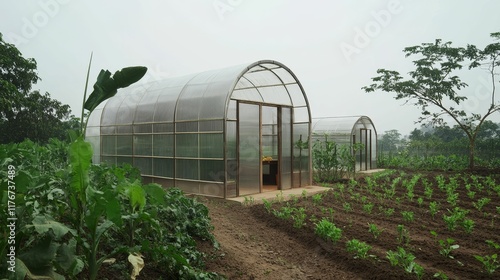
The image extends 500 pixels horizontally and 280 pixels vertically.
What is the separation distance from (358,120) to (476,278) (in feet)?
47.0

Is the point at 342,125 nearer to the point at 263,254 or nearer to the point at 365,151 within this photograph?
the point at 365,151

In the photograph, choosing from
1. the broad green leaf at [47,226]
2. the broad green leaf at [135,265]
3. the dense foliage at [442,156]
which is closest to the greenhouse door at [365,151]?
the dense foliage at [442,156]

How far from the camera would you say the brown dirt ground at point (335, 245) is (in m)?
4.66

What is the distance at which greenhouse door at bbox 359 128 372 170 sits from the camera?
18578 mm

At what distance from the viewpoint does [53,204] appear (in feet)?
12.7

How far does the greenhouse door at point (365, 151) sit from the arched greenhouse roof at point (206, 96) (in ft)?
25.9

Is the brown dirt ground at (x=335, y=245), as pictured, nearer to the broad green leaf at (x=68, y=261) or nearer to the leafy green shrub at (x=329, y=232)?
the leafy green shrub at (x=329, y=232)

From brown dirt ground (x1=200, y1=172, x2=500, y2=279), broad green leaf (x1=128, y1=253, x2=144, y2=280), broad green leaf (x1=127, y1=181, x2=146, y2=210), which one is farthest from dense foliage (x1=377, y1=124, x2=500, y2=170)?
broad green leaf (x1=128, y1=253, x2=144, y2=280)

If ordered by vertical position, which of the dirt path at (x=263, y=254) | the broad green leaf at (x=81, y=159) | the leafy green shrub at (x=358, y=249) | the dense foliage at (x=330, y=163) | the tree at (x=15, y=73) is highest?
the tree at (x=15, y=73)

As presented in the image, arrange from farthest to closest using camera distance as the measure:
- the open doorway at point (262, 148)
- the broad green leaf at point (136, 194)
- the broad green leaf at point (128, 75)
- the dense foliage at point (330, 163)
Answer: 1. the dense foliage at point (330, 163)
2. the open doorway at point (262, 148)
3. the broad green leaf at point (128, 75)
4. the broad green leaf at point (136, 194)

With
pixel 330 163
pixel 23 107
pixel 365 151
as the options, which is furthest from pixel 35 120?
pixel 365 151

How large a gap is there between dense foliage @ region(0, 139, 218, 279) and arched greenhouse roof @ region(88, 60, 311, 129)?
440 cm

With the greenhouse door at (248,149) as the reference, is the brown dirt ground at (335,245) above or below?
below

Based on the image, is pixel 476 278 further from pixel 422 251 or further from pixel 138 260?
pixel 138 260
